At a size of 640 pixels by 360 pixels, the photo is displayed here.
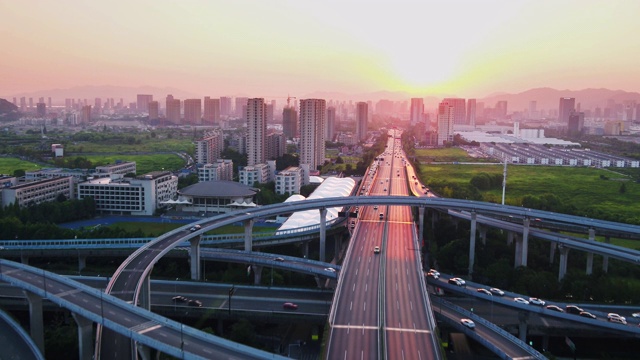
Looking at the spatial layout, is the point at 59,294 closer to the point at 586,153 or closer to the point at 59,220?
the point at 59,220

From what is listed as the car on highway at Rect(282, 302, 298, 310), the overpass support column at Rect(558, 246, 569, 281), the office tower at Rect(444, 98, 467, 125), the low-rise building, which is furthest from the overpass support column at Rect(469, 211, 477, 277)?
the office tower at Rect(444, 98, 467, 125)

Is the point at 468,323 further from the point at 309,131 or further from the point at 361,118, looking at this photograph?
the point at 361,118

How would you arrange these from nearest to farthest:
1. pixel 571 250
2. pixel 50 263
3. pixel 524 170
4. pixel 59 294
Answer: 1. pixel 59 294
2. pixel 50 263
3. pixel 571 250
4. pixel 524 170

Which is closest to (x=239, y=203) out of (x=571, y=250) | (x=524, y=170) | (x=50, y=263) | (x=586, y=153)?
(x=50, y=263)

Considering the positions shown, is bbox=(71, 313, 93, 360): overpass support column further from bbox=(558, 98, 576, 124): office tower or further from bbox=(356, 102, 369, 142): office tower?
bbox=(558, 98, 576, 124): office tower

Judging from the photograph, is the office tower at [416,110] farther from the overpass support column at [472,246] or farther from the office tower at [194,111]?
the overpass support column at [472,246]

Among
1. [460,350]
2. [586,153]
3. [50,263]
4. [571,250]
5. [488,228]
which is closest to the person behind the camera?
[460,350]

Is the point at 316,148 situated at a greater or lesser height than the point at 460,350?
greater

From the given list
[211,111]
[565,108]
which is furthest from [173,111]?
[565,108]
